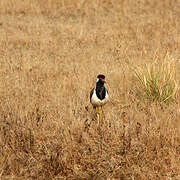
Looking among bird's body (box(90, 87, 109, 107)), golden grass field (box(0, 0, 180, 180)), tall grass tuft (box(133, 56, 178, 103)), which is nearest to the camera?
golden grass field (box(0, 0, 180, 180))

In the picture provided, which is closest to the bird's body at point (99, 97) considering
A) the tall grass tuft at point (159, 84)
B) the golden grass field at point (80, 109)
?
the golden grass field at point (80, 109)

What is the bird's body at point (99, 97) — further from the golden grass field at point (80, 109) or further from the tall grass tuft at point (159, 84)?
the tall grass tuft at point (159, 84)

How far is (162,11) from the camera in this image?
13047mm

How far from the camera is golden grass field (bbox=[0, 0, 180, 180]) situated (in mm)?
3273

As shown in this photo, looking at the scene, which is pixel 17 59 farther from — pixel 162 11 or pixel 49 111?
pixel 162 11

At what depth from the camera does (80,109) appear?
4.59m

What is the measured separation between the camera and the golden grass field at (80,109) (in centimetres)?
327

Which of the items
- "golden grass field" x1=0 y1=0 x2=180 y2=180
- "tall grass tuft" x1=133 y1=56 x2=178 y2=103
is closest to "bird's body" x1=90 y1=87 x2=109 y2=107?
"golden grass field" x1=0 y1=0 x2=180 y2=180

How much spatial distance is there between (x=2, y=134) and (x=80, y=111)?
122cm

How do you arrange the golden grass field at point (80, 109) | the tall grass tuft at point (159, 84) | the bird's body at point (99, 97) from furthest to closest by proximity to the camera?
the tall grass tuft at point (159, 84)
the bird's body at point (99, 97)
the golden grass field at point (80, 109)

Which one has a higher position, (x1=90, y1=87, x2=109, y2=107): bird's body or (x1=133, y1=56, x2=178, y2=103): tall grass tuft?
(x1=133, y1=56, x2=178, y2=103): tall grass tuft

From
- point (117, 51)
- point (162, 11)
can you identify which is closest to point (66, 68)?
point (117, 51)

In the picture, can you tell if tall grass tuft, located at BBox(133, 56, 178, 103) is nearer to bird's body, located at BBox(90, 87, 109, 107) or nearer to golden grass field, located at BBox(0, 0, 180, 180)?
golden grass field, located at BBox(0, 0, 180, 180)

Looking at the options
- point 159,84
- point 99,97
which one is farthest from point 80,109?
point 159,84
